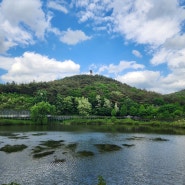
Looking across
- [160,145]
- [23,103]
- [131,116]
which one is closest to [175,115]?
[131,116]

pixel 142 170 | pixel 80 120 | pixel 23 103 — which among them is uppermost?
pixel 23 103

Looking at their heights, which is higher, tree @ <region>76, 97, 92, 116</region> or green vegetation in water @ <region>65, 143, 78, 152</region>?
tree @ <region>76, 97, 92, 116</region>

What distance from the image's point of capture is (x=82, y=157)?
167 feet

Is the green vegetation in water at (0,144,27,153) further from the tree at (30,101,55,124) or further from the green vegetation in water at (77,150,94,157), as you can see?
the tree at (30,101,55,124)

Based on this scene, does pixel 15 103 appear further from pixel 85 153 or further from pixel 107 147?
pixel 85 153

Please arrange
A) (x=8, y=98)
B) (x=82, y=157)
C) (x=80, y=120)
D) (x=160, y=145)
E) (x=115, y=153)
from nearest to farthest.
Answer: (x=82, y=157)
(x=115, y=153)
(x=160, y=145)
(x=80, y=120)
(x=8, y=98)

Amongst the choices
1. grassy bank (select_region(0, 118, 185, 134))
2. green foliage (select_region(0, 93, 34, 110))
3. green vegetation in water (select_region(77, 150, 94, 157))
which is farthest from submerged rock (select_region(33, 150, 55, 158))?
green foliage (select_region(0, 93, 34, 110))

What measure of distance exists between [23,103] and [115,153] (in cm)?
13166

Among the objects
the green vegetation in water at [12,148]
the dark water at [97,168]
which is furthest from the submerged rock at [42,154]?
the green vegetation in water at [12,148]

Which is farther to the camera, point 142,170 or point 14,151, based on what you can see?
point 14,151

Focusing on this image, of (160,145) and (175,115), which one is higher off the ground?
(175,115)

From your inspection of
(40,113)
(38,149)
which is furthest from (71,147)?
(40,113)

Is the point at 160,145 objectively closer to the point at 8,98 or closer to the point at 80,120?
the point at 80,120

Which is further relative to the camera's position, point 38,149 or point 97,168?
point 38,149
